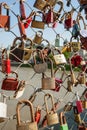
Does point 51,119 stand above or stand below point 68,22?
below

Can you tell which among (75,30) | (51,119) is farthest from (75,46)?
(51,119)

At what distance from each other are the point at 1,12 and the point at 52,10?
15.1 inches

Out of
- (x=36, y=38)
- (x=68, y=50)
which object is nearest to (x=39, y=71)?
(x=36, y=38)

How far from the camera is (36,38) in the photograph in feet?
5.59

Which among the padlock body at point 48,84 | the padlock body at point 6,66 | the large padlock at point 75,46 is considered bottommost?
the padlock body at point 48,84

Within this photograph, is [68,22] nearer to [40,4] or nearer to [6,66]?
[40,4]

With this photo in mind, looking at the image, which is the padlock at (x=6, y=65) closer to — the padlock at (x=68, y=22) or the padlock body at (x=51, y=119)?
the padlock body at (x=51, y=119)

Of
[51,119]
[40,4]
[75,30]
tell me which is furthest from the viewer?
[75,30]

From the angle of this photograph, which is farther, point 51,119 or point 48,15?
point 48,15

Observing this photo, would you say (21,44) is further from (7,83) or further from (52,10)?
(52,10)

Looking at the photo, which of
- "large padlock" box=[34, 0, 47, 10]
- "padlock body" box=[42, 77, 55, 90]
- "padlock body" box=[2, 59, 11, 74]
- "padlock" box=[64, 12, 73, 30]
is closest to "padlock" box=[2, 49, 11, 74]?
"padlock body" box=[2, 59, 11, 74]

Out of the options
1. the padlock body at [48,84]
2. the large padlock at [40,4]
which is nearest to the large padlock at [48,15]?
the large padlock at [40,4]

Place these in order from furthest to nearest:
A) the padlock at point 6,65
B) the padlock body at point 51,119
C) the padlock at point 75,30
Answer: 1. the padlock at point 75,30
2. the padlock body at point 51,119
3. the padlock at point 6,65

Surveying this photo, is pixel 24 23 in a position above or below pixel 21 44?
above
